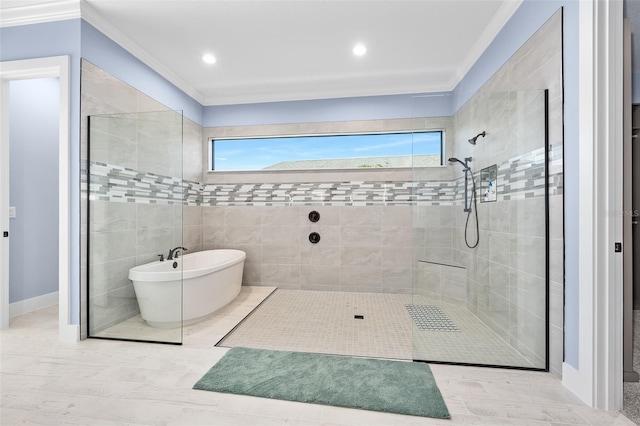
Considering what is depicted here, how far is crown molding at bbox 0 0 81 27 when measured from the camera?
7.86ft

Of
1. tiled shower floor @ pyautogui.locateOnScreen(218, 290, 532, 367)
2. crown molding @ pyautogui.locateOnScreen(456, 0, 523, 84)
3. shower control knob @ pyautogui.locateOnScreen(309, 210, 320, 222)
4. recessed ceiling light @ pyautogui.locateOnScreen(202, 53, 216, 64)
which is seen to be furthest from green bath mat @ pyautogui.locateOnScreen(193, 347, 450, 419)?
recessed ceiling light @ pyautogui.locateOnScreen(202, 53, 216, 64)

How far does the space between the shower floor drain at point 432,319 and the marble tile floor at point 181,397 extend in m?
0.37

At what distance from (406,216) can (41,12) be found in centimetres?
411

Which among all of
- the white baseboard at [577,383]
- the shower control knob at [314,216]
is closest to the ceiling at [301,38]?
the shower control knob at [314,216]

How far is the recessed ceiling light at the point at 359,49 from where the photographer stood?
3.03 m

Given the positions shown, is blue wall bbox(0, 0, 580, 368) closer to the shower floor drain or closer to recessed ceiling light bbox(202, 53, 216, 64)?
recessed ceiling light bbox(202, 53, 216, 64)

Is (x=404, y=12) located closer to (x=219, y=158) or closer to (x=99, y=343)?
(x=219, y=158)

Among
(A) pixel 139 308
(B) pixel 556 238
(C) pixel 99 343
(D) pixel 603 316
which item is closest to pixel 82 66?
(A) pixel 139 308

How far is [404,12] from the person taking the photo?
8.36 ft

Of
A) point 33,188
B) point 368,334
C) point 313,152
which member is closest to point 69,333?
point 33,188

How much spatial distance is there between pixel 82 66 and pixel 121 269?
1.72 metres

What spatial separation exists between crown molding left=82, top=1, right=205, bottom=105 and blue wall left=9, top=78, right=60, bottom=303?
4.21ft

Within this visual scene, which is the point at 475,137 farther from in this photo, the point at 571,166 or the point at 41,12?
the point at 41,12

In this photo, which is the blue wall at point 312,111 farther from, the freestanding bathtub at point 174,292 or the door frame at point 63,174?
the freestanding bathtub at point 174,292
